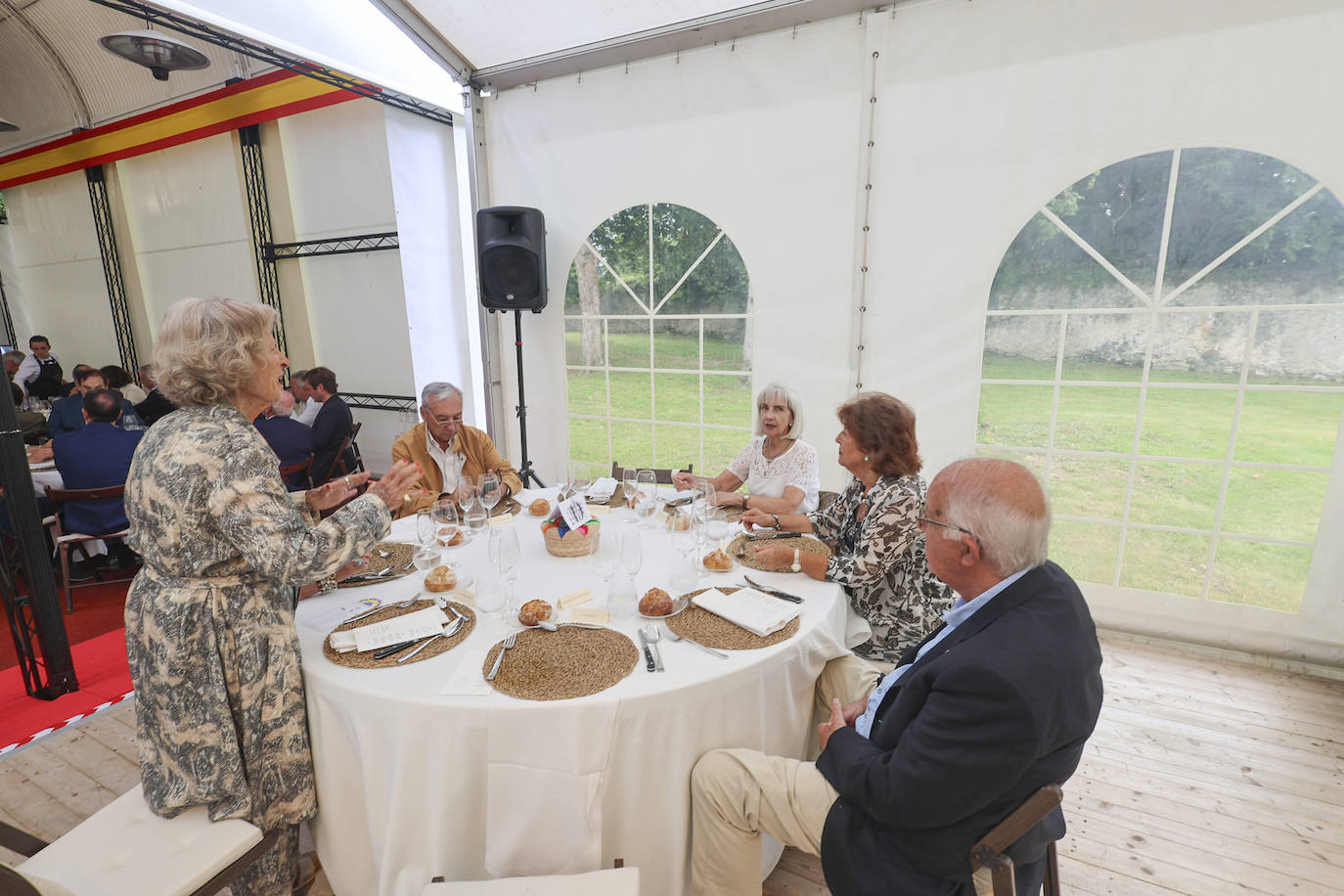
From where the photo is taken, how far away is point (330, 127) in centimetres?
626

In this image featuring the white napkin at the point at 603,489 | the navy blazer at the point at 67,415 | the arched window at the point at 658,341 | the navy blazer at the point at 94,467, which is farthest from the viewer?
the navy blazer at the point at 67,415

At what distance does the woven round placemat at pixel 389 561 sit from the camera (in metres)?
2.04

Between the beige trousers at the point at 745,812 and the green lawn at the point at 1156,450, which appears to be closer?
the beige trousers at the point at 745,812

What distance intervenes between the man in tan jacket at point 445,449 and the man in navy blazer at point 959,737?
77.1 inches

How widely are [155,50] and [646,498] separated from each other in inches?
210

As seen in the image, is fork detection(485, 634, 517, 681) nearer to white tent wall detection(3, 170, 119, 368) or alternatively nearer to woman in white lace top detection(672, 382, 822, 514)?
woman in white lace top detection(672, 382, 822, 514)

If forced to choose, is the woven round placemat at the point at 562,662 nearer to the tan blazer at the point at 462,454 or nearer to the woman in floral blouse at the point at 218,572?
the woman in floral blouse at the point at 218,572

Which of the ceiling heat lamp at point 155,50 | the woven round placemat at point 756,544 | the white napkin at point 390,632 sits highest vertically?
the ceiling heat lamp at point 155,50

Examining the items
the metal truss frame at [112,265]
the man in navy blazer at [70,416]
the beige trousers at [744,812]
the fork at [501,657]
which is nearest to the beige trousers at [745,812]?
the beige trousers at [744,812]

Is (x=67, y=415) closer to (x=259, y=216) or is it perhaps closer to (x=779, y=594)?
(x=259, y=216)

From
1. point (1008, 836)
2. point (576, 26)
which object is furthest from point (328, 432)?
point (1008, 836)

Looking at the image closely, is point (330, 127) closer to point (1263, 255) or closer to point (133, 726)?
point (133, 726)

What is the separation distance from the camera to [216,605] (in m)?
1.51

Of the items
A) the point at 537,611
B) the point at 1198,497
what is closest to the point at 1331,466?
→ the point at 1198,497
